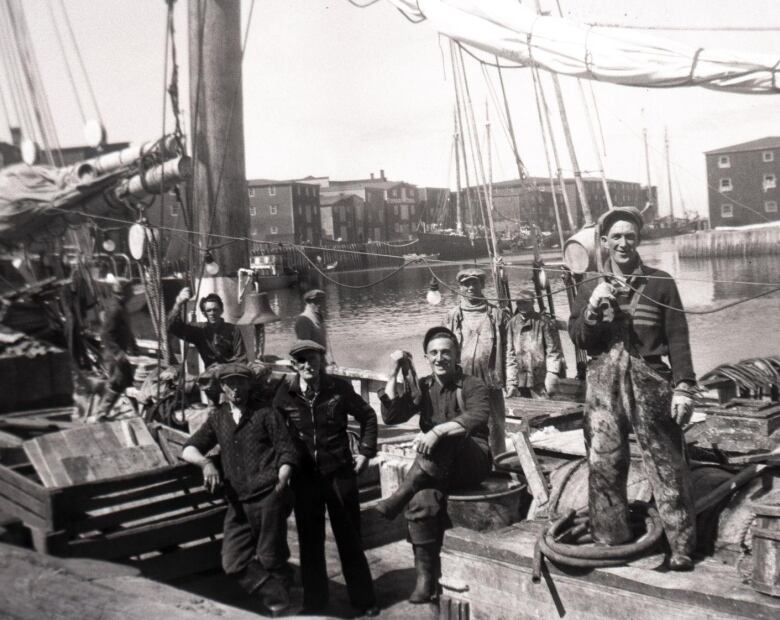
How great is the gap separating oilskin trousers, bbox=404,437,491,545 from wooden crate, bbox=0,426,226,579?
1338mm

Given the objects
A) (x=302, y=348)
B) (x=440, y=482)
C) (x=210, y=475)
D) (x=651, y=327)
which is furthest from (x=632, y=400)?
(x=210, y=475)

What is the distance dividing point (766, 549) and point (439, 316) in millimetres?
28212

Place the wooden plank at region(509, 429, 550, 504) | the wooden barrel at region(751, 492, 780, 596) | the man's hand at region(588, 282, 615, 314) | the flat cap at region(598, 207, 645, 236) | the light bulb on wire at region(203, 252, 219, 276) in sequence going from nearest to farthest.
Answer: the wooden barrel at region(751, 492, 780, 596)
the man's hand at region(588, 282, 615, 314)
the flat cap at region(598, 207, 645, 236)
the wooden plank at region(509, 429, 550, 504)
the light bulb on wire at region(203, 252, 219, 276)

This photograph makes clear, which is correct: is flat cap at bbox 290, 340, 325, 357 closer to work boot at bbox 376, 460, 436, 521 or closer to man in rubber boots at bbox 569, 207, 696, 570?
work boot at bbox 376, 460, 436, 521

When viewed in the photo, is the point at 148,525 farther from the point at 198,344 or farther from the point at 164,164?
the point at 164,164

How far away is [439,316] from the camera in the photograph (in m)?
32.0

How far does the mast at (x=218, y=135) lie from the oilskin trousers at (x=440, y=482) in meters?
5.48

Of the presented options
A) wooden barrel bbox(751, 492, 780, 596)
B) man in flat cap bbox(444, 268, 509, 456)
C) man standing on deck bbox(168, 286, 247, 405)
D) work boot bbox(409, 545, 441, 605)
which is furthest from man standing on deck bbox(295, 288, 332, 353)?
wooden barrel bbox(751, 492, 780, 596)

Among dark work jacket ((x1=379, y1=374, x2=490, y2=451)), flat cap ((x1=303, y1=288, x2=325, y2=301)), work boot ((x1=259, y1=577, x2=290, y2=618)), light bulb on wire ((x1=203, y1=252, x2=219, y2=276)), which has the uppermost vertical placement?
light bulb on wire ((x1=203, y1=252, x2=219, y2=276))

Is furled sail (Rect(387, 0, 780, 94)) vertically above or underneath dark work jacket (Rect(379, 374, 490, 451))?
above

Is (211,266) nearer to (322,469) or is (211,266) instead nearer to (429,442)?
(322,469)

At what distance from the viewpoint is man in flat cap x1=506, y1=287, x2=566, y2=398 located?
9.84 metres

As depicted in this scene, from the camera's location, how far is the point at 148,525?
16.6 ft

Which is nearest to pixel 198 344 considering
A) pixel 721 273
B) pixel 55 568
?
pixel 55 568
